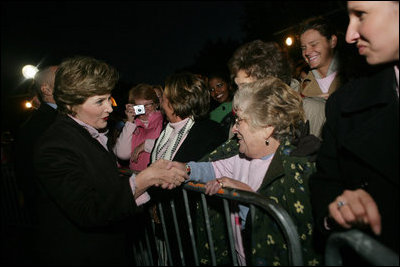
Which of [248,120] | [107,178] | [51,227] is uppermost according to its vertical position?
[248,120]

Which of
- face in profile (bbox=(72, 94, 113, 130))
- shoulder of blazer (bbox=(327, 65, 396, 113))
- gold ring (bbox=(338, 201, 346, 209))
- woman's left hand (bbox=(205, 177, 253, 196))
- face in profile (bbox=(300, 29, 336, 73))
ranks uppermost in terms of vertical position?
face in profile (bbox=(300, 29, 336, 73))

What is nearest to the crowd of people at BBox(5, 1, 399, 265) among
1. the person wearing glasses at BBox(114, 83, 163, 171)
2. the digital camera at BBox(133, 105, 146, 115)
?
the person wearing glasses at BBox(114, 83, 163, 171)

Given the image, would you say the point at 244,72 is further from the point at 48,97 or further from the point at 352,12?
the point at 48,97

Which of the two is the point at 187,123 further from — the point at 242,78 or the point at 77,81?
the point at 77,81

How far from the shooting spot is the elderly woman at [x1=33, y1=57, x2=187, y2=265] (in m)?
1.82

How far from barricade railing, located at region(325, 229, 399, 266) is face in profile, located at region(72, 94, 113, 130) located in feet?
6.29

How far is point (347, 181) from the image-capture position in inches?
59.3

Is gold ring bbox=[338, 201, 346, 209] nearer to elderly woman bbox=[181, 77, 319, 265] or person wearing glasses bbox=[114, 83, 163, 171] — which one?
elderly woman bbox=[181, 77, 319, 265]

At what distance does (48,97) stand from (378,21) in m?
3.70

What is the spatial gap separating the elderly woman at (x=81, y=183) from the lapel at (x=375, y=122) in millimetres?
1438

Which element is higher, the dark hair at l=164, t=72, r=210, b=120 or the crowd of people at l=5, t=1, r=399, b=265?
the dark hair at l=164, t=72, r=210, b=120

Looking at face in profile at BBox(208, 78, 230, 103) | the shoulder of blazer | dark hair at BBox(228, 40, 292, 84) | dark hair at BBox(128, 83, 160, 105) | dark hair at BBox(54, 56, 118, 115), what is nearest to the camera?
the shoulder of blazer

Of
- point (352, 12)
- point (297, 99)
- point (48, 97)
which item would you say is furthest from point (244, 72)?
point (48, 97)

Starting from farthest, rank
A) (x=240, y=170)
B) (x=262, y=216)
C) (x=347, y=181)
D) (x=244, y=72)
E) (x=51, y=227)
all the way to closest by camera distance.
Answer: (x=244, y=72) → (x=240, y=170) → (x=51, y=227) → (x=262, y=216) → (x=347, y=181)
